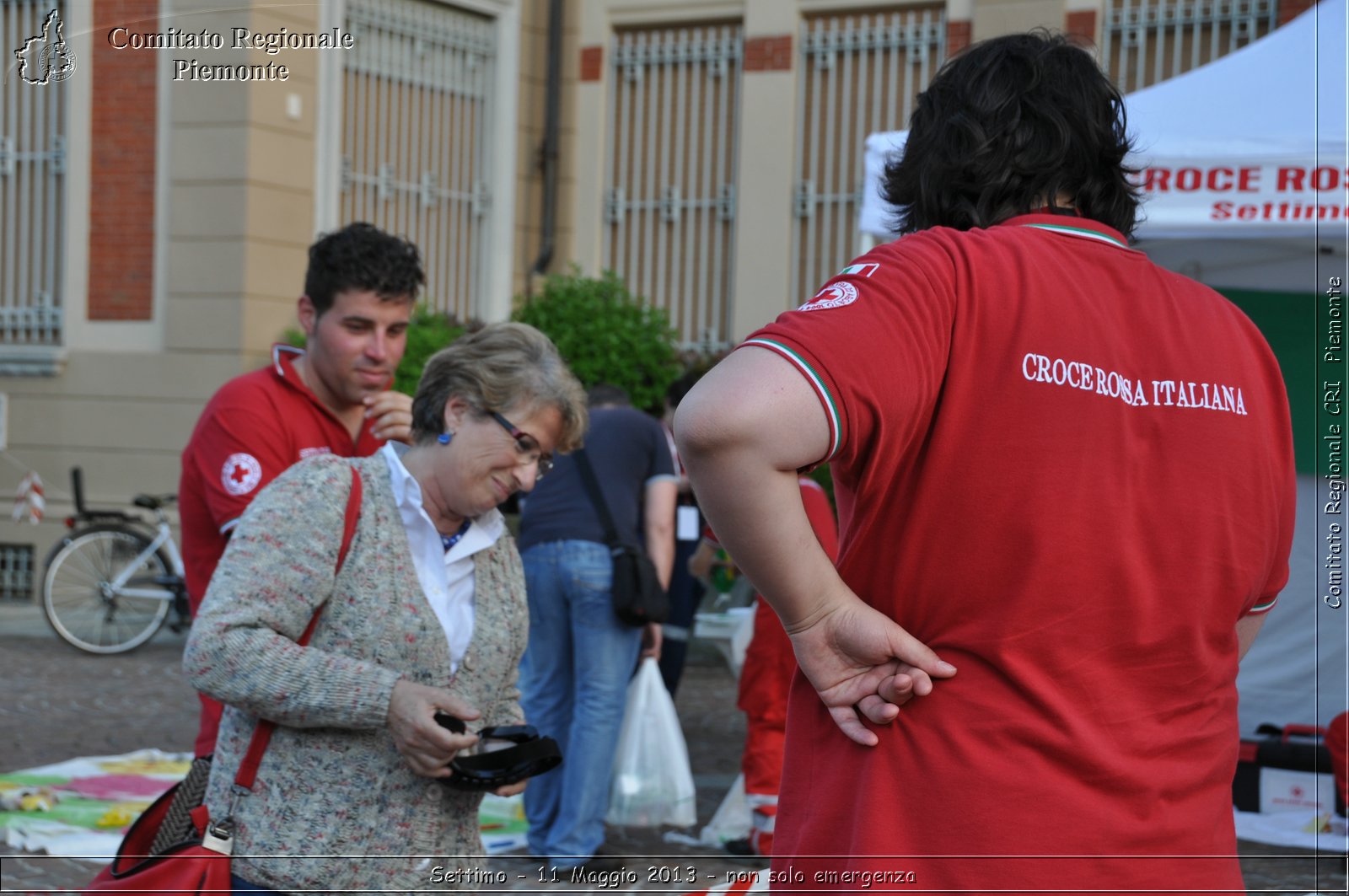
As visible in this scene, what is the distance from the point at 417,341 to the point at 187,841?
931 centimetres

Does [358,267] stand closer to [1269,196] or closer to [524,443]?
[524,443]

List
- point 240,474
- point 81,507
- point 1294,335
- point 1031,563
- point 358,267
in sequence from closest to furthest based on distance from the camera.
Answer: point 1031,563
point 240,474
point 358,267
point 1294,335
point 81,507

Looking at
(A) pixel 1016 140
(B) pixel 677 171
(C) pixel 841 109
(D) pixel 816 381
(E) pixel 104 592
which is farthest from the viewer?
(B) pixel 677 171

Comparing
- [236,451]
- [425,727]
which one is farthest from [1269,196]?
[425,727]

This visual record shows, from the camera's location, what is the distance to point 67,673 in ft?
32.0

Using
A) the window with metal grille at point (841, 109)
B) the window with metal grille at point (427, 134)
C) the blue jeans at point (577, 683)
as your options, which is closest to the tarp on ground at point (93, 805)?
the blue jeans at point (577, 683)

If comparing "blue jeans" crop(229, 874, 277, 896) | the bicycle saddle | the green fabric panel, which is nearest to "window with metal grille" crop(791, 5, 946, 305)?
the green fabric panel

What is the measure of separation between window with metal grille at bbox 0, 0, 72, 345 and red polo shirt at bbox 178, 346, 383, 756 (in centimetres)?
1062

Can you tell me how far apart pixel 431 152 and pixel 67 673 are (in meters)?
6.18

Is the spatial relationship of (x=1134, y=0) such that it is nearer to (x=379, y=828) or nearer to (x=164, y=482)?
(x=164, y=482)

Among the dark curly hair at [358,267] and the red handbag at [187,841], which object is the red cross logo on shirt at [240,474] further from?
the red handbag at [187,841]

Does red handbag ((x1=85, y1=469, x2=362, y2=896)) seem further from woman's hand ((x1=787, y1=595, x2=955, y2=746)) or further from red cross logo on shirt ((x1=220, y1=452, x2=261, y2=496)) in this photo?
woman's hand ((x1=787, y1=595, x2=955, y2=746))

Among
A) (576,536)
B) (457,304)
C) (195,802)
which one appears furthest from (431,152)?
(195,802)

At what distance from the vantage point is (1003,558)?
1766mm
